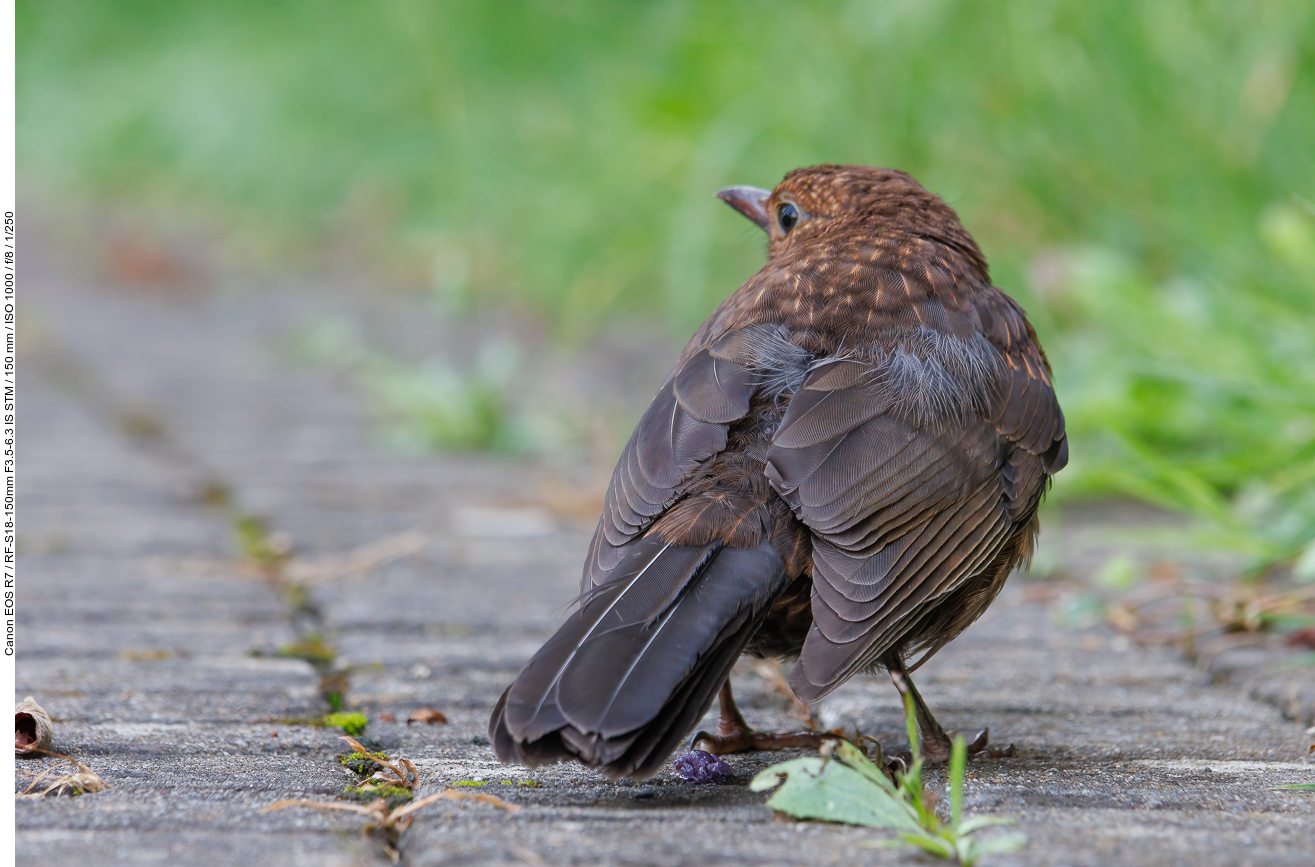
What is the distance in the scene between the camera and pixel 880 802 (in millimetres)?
1925

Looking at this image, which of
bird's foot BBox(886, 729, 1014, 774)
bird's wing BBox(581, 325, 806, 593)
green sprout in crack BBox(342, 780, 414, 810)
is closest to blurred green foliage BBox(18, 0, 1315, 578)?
bird's foot BBox(886, 729, 1014, 774)

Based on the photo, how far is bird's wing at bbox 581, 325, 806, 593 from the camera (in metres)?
2.57

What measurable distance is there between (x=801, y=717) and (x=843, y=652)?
0.61 m

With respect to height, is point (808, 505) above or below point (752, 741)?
above

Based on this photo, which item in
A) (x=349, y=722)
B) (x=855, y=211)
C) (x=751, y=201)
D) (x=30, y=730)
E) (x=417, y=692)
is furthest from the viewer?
(x=751, y=201)

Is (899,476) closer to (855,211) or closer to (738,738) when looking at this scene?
(738,738)

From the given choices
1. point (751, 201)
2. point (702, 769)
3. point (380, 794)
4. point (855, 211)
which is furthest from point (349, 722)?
point (751, 201)

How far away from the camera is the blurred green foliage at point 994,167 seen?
448 cm

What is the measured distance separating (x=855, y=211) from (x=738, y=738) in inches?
47.8

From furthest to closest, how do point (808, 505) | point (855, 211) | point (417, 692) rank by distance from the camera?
1. point (855, 211)
2. point (417, 692)
3. point (808, 505)

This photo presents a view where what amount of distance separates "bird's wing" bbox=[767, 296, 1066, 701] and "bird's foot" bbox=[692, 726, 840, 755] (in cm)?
27

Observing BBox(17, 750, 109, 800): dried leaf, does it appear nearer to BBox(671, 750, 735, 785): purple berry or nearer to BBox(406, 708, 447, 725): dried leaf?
BBox(406, 708, 447, 725): dried leaf

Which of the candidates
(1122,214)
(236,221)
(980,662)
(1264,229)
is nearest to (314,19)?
(236,221)

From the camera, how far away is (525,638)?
3340 millimetres
